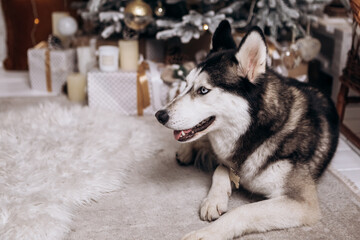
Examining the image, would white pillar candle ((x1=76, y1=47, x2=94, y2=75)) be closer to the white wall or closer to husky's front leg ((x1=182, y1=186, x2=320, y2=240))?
the white wall

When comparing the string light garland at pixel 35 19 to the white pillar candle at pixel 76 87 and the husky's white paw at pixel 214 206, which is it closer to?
the white pillar candle at pixel 76 87

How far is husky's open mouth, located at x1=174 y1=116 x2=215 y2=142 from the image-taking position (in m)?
1.62

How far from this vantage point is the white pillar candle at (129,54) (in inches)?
119

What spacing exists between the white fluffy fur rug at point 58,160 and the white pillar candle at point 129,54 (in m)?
0.46

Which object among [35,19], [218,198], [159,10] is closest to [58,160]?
[218,198]

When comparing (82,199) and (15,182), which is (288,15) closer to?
(82,199)

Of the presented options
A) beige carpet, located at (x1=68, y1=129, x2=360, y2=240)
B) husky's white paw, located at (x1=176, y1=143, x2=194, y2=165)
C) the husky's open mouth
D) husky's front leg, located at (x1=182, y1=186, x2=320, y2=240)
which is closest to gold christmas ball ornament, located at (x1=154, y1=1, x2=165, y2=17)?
husky's white paw, located at (x1=176, y1=143, x2=194, y2=165)

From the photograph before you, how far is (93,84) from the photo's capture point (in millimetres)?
2947

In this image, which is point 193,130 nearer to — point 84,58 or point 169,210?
point 169,210

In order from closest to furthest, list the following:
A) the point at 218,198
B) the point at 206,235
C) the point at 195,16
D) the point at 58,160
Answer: the point at 206,235
the point at 218,198
the point at 58,160
the point at 195,16

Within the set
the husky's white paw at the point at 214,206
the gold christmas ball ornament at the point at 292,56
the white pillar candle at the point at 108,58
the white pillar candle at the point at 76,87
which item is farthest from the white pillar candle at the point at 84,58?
the husky's white paw at the point at 214,206

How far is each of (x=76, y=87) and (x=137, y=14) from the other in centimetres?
84

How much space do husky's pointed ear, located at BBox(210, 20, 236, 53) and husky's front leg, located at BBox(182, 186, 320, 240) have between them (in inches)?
28.6

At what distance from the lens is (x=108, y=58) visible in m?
2.95
